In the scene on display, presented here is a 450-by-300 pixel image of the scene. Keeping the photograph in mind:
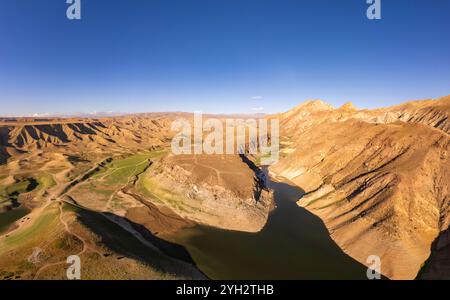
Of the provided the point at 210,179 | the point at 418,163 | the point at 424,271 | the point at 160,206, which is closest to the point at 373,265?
the point at 424,271

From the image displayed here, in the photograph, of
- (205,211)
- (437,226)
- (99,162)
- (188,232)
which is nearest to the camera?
(437,226)

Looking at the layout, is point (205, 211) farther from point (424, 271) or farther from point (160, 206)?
point (424, 271)

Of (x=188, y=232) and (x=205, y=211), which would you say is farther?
(x=205, y=211)

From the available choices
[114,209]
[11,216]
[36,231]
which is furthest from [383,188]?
[11,216]

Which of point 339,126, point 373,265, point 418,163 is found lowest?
point 373,265

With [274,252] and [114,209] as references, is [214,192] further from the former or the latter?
[114,209]

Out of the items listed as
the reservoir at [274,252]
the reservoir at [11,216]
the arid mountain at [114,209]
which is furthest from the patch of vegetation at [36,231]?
the reservoir at [274,252]
